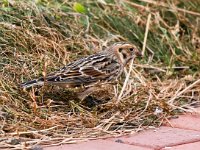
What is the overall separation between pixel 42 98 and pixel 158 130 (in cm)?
91

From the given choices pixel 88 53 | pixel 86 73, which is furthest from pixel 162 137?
pixel 88 53

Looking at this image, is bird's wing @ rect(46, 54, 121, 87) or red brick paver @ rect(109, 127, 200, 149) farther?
bird's wing @ rect(46, 54, 121, 87)

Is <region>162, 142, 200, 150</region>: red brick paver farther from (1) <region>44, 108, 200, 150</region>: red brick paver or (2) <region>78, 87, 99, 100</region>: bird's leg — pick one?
(2) <region>78, 87, 99, 100</region>: bird's leg

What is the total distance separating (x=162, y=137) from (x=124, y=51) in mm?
1332

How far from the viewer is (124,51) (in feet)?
19.9

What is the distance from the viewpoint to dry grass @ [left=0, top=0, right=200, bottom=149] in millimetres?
5059

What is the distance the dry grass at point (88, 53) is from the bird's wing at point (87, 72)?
10 cm

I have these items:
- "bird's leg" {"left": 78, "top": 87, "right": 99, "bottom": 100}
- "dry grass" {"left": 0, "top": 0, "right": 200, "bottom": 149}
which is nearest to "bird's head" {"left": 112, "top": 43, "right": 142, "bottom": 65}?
"dry grass" {"left": 0, "top": 0, "right": 200, "bottom": 149}

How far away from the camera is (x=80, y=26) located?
6824 millimetres

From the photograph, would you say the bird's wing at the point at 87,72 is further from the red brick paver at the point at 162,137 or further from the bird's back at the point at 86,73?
the red brick paver at the point at 162,137

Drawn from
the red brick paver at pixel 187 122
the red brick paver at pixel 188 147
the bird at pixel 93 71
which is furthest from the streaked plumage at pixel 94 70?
the red brick paver at pixel 188 147

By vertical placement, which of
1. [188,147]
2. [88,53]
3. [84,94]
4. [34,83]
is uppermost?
[88,53]

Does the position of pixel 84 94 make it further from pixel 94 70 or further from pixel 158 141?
pixel 158 141

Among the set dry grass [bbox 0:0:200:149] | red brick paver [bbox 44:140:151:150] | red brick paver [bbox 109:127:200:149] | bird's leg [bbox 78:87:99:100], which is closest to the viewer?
red brick paver [bbox 44:140:151:150]
